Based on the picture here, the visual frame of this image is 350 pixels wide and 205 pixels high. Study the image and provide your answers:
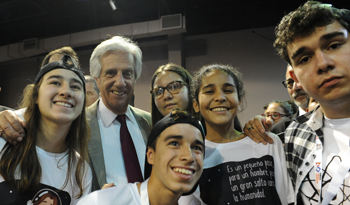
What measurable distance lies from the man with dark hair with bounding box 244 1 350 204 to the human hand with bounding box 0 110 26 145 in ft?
6.20

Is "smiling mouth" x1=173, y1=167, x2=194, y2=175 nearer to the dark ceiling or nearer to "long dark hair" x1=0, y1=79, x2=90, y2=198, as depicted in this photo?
"long dark hair" x1=0, y1=79, x2=90, y2=198

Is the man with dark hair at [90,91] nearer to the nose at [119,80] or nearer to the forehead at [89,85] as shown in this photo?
the forehead at [89,85]

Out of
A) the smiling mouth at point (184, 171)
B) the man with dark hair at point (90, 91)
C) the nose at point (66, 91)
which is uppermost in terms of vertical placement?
the man with dark hair at point (90, 91)

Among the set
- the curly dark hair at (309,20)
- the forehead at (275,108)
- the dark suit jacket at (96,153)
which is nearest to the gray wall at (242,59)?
the forehead at (275,108)

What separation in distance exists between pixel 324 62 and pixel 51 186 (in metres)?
1.89

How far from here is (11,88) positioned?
9086 mm

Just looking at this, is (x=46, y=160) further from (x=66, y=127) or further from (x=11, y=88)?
(x=11, y=88)

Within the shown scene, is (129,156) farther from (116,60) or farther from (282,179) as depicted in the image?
(282,179)

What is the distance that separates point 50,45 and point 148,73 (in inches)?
122

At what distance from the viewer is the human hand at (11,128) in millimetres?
1680

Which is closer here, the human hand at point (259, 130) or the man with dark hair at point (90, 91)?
the human hand at point (259, 130)

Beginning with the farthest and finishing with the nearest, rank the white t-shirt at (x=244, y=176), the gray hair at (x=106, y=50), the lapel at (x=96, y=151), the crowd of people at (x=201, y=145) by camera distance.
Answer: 1. the gray hair at (x=106, y=50)
2. the lapel at (x=96, y=151)
3. the white t-shirt at (x=244, y=176)
4. the crowd of people at (x=201, y=145)

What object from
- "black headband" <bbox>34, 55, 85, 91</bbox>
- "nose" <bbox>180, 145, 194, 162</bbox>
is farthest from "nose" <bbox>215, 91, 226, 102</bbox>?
"black headband" <bbox>34, 55, 85, 91</bbox>

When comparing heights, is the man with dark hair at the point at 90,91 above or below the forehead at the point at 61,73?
above
